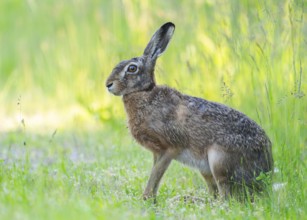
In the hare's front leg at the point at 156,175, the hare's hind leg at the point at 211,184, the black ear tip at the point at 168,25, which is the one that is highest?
the black ear tip at the point at 168,25

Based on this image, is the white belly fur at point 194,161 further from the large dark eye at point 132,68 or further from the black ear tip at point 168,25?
the black ear tip at point 168,25

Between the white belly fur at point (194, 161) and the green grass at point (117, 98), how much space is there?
0.81ft

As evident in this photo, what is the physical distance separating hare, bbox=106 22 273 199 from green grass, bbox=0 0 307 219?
0.59ft

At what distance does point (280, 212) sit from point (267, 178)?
44 centimetres

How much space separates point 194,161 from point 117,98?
3.62 meters

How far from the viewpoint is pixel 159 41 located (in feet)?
22.9

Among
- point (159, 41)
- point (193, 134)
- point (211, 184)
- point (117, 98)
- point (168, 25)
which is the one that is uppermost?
point (168, 25)

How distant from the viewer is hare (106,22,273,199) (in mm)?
6168

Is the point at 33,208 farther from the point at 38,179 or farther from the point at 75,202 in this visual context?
the point at 38,179

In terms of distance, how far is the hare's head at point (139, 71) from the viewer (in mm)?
6719

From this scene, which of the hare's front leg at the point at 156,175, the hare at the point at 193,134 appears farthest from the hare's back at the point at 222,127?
the hare's front leg at the point at 156,175

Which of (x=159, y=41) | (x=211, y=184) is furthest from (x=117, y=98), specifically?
(x=211, y=184)

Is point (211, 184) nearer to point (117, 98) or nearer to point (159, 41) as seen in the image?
point (159, 41)

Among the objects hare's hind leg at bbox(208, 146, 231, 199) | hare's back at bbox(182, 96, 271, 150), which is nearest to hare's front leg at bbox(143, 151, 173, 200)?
hare's back at bbox(182, 96, 271, 150)
